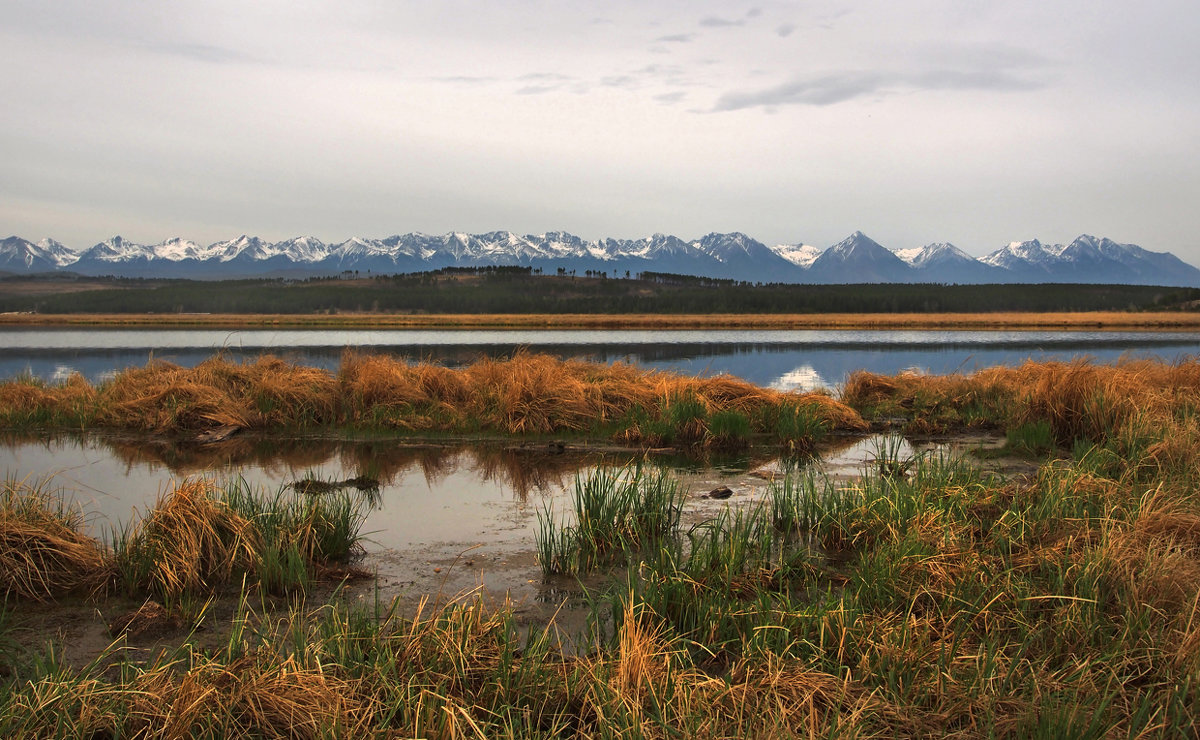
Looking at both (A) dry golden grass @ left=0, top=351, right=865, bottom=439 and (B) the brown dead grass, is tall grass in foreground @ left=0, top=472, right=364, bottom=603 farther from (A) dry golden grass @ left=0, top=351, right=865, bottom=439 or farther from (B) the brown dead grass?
(B) the brown dead grass

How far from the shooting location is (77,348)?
40.1 meters

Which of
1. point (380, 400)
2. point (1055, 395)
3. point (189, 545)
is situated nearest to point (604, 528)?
point (189, 545)

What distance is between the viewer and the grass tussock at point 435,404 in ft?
40.2

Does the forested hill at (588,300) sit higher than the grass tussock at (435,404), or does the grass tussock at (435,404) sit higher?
the forested hill at (588,300)

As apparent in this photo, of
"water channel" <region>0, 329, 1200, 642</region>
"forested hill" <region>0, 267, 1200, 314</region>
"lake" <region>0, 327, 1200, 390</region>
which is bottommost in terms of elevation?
"lake" <region>0, 327, 1200, 390</region>

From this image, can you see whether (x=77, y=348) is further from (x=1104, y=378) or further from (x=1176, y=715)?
(x=1176, y=715)

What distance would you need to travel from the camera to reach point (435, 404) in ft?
46.3

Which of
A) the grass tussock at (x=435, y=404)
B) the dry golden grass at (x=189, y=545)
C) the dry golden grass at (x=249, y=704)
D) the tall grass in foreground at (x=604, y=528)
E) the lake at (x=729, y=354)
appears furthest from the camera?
the lake at (x=729, y=354)

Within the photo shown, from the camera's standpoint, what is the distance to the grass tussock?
1227cm

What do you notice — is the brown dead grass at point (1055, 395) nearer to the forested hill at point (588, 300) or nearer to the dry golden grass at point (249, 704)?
the dry golden grass at point (249, 704)

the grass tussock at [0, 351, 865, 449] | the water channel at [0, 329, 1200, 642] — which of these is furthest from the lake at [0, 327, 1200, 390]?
the water channel at [0, 329, 1200, 642]

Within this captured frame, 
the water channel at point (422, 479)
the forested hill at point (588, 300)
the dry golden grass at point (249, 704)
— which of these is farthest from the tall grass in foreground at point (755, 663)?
the forested hill at point (588, 300)

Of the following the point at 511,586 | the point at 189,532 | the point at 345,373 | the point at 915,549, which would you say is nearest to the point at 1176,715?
the point at 915,549

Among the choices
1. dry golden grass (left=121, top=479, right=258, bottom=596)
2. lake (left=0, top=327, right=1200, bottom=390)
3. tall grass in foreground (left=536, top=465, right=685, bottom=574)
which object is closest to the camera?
dry golden grass (left=121, top=479, right=258, bottom=596)
